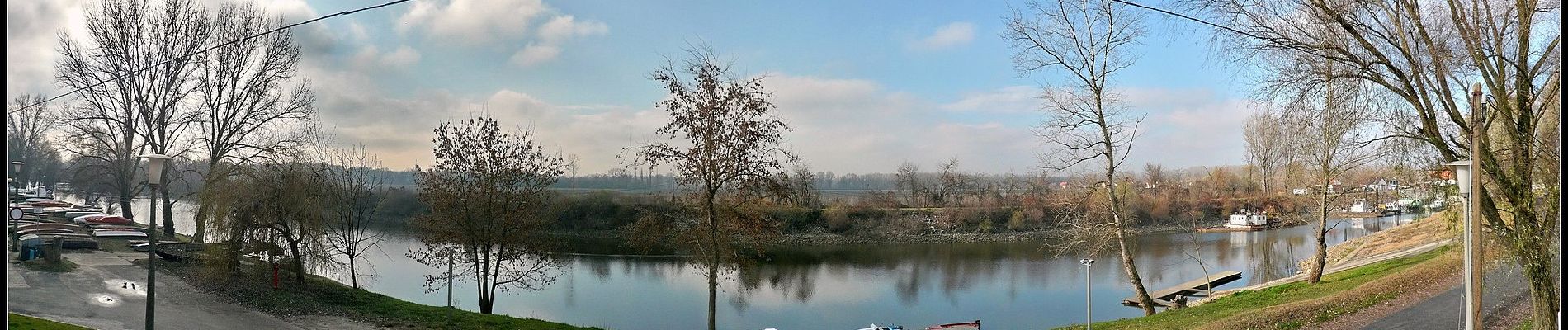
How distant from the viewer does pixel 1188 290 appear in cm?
1380

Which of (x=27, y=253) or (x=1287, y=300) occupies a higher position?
(x=27, y=253)

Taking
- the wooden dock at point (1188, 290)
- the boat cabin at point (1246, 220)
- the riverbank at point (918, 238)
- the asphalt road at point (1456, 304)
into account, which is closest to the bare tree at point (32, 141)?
the asphalt road at point (1456, 304)

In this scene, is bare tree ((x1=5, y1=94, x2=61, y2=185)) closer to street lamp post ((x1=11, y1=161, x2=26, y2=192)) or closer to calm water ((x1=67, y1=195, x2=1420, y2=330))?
street lamp post ((x1=11, y1=161, x2=26, y2=192))

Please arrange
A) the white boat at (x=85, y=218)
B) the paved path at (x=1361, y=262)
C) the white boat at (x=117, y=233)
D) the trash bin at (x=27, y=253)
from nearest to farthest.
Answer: the trash bin at (x=27, y=253), the white boat at (x=85, y=218), the white boat at (x=117, y=233), the paved path at (x=1361, y=262)

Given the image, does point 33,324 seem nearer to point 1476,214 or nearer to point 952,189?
point 1476,214

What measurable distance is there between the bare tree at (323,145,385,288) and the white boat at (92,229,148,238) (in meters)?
2.16

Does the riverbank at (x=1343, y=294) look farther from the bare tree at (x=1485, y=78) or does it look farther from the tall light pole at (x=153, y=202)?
the tall light pole at (x=153, y=202)

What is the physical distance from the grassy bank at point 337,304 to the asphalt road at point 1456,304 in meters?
7.94

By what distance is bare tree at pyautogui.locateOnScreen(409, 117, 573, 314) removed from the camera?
29.0ft

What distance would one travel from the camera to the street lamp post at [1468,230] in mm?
4832

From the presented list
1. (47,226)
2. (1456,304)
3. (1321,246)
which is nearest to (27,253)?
(47,226)

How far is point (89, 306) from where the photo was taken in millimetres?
7180

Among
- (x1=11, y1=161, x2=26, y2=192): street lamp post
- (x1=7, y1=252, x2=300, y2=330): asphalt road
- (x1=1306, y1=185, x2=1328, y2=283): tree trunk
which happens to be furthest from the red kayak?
(x1=11, y1=161, x2=26, y2=192): street lamp post

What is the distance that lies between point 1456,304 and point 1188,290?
5.92 metres
